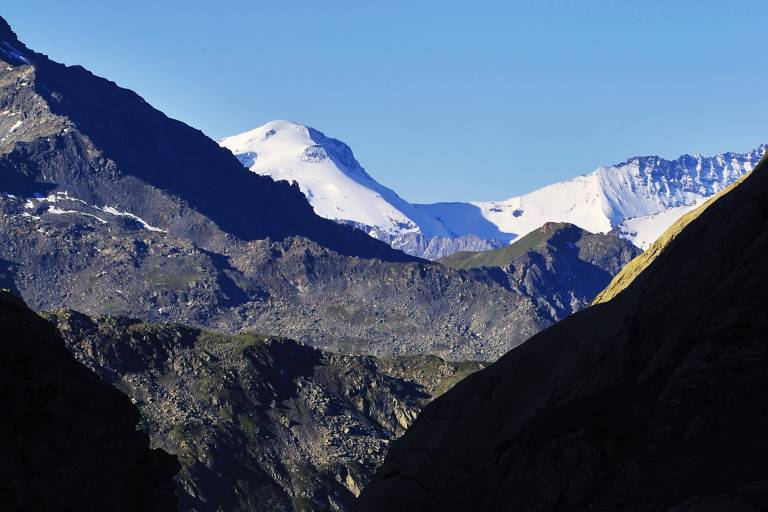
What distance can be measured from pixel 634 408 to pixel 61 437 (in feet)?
148

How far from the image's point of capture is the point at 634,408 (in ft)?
313

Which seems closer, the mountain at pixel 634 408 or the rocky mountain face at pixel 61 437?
the mountain at pixel 634 408

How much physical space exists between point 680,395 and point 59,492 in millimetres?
47784

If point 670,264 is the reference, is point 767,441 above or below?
→ below

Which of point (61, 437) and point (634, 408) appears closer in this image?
point (634, 408)

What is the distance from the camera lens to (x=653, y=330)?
106188 mm

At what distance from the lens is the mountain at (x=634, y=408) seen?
81.4 m

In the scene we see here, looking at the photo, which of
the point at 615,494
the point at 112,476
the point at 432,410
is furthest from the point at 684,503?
the point at 432,410

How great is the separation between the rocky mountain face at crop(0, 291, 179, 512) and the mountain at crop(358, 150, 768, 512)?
880 inches

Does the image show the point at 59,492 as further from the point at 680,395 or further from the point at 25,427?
the point at 680,395

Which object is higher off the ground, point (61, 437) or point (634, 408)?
point (634, 408)

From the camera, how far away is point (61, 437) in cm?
10669

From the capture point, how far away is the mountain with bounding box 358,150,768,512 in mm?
81438

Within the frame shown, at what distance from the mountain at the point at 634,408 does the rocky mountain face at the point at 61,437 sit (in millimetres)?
22362
